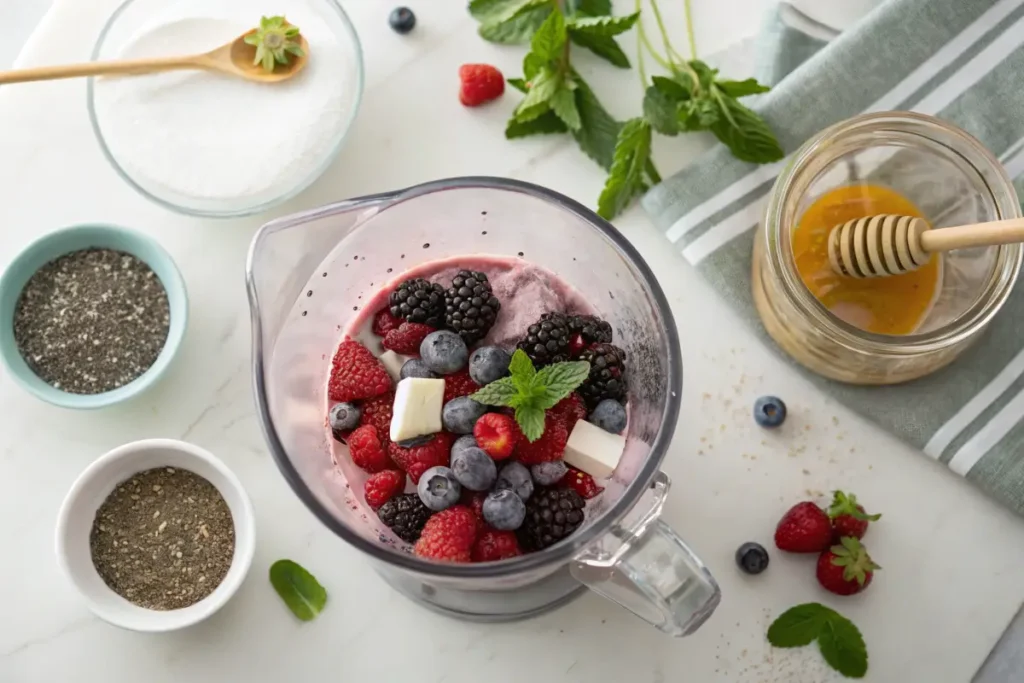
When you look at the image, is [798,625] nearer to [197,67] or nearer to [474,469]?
[474,469]

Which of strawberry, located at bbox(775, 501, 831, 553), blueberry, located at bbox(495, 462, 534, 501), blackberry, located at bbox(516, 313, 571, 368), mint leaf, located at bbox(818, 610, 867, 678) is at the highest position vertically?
blackberry, located at bbox(516, 313, 571, 368)

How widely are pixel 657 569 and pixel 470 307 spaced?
42 cm

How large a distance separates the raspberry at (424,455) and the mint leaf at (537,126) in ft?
1.96

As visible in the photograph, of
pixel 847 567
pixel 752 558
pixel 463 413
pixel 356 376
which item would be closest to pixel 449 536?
pixel 463 413

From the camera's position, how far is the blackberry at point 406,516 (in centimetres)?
125

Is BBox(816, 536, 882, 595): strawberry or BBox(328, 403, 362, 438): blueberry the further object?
BBox(816, 536, 882, 595): strawberry

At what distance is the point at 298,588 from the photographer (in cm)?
152

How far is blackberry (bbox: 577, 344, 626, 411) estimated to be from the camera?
50.0 inches

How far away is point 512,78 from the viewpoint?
1673 millimetres

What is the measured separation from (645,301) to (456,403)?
0.28 meters

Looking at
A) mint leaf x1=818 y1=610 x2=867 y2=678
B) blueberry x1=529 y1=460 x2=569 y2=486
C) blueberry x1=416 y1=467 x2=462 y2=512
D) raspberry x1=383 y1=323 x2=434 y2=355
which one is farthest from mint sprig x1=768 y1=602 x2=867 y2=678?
raspberry x1=383 y1=323 x2=434 y2=355

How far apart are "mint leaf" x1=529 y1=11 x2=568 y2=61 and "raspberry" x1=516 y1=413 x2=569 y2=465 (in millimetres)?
618

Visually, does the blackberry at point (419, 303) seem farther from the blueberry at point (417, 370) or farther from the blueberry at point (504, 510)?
the blueberry at point (504, 510)

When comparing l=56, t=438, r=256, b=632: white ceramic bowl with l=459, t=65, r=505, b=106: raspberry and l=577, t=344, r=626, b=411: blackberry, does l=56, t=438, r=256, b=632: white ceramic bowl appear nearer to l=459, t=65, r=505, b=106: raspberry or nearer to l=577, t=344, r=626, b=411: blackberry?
l=577, t=344, r=626, b=411: blackberry
